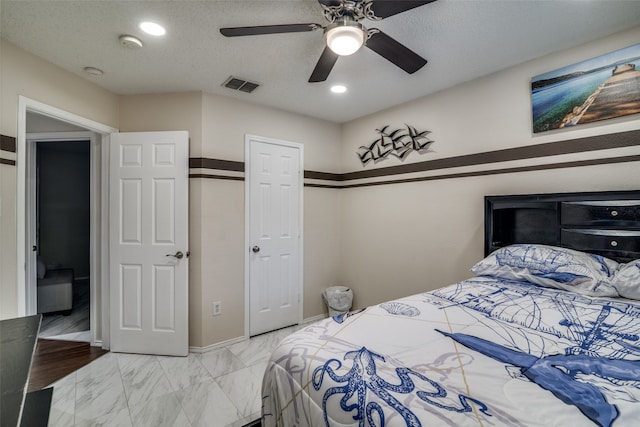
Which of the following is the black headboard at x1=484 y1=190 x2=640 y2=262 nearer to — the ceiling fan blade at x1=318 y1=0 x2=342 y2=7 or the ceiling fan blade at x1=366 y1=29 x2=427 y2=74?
the ceiling fan blade at x1=366 y1=29 x2=427 y2=74

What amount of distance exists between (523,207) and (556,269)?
2.04 feet

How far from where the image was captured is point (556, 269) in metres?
1.74

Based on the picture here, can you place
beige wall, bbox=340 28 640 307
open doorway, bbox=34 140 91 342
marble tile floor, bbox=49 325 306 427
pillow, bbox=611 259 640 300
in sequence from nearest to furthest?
pillow, bbox=611 259 640 300 → marble tile floor, bbox=49 325 306 427 → beige wall, bbox=340 28 640 307 → open doorway, bbox=34 140 91 342

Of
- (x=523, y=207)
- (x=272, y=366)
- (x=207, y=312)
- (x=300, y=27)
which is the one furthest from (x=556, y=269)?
(x=207, y=312)

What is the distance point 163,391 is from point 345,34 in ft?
8.73

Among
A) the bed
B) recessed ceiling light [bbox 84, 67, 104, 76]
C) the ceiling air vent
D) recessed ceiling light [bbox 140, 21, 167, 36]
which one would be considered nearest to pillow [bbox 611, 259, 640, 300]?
the bed

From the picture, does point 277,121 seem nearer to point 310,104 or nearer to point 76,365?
point 310,104

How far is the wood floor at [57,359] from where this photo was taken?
2.31m

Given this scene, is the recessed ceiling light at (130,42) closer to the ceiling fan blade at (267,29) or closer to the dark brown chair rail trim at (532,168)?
the ceiling fan blade at (267,29)

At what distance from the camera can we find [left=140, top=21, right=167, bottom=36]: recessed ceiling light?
1.83 meters

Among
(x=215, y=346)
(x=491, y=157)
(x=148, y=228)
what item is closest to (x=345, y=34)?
(x=491, y=157)

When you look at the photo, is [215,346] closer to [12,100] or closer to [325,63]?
[12,100]

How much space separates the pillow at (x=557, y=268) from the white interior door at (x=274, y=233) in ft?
6.70

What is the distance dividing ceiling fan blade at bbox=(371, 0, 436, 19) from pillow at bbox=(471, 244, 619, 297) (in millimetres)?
1634
